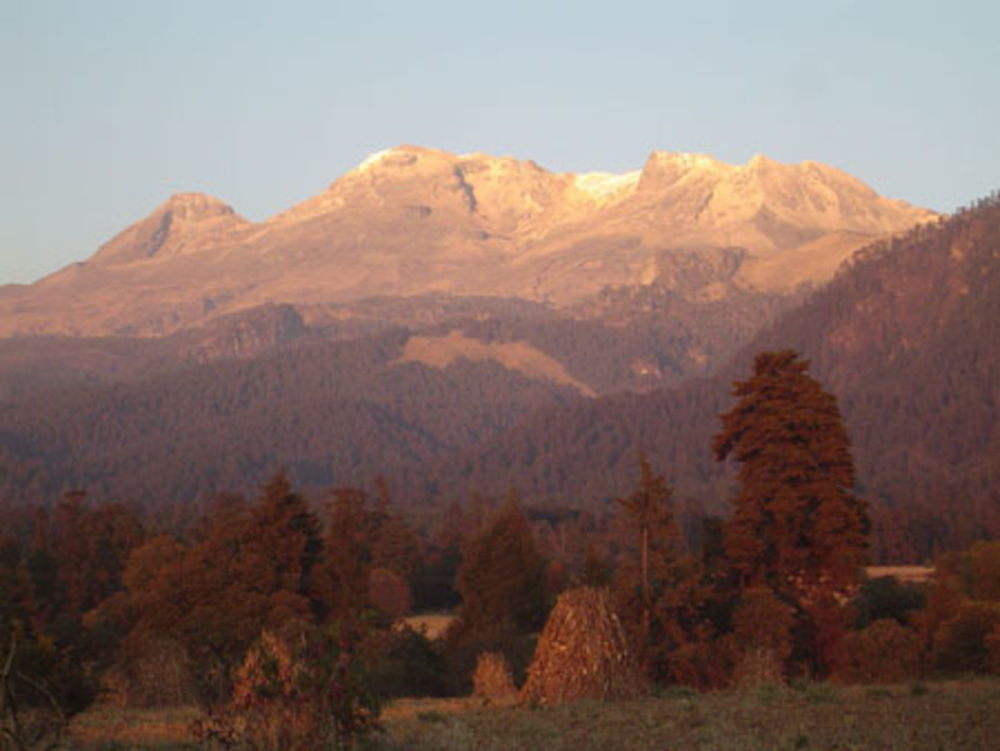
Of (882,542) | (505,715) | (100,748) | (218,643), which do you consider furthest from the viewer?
(882,542)

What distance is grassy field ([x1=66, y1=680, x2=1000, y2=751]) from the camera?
18.6m

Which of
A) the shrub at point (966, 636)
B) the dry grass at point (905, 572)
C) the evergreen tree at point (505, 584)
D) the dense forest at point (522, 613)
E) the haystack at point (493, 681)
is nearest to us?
the dense forest at point (522, 613)

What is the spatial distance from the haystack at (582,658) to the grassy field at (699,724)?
0.65m

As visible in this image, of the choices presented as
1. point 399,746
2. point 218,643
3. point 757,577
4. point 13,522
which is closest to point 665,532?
point 757,577

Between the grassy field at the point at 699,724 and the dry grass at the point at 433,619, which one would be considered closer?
the grassy field at the point at 699,724

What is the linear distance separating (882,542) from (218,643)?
10480 centimetres

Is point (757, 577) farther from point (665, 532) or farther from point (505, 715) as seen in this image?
point (505, 715)

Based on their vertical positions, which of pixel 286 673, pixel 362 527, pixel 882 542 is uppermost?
pixel 286 673

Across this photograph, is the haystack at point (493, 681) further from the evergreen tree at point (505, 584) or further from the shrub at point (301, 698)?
the evergreen tree at point (505, 584)

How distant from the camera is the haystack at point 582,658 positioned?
2444 centimetres

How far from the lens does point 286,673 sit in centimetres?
1714

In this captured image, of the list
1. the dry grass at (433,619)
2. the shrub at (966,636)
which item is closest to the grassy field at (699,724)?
the shrub at (966,636)

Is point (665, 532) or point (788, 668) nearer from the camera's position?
point (788, 668)

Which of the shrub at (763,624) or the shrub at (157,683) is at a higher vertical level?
the shrub at (157,683)
